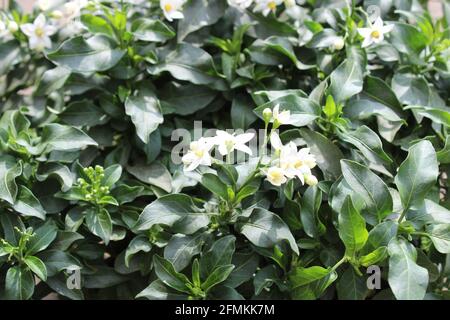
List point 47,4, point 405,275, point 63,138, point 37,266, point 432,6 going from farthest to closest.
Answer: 1. point 432,6
2. point 47,4
3. point 63,138
4. point 37,266
5. point 405,275

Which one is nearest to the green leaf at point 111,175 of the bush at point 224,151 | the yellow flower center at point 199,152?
the bush at point 224,151

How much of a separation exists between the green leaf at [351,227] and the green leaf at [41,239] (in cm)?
54

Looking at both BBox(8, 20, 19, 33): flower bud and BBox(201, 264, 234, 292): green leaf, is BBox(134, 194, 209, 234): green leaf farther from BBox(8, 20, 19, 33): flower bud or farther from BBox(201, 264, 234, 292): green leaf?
BBox(8, 20, 19, 33): flower bud

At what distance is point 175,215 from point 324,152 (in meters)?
A: 0.32

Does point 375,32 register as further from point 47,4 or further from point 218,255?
point 47,4

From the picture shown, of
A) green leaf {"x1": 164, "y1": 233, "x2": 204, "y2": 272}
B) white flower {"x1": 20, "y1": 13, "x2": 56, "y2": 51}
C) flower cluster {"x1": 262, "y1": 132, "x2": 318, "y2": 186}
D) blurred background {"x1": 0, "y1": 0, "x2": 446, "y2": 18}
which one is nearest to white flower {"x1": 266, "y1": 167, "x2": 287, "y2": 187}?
flower cluster {"x1": 262, "y1": 132, "x2": 318, "y2": 186}

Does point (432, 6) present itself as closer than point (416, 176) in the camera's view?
No

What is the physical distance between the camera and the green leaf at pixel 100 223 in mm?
1272

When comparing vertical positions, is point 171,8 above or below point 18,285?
above

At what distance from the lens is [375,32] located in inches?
54.7

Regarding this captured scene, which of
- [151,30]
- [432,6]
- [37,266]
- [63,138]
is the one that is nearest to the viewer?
[37,266]

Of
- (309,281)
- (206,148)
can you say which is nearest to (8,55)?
(206,148)
